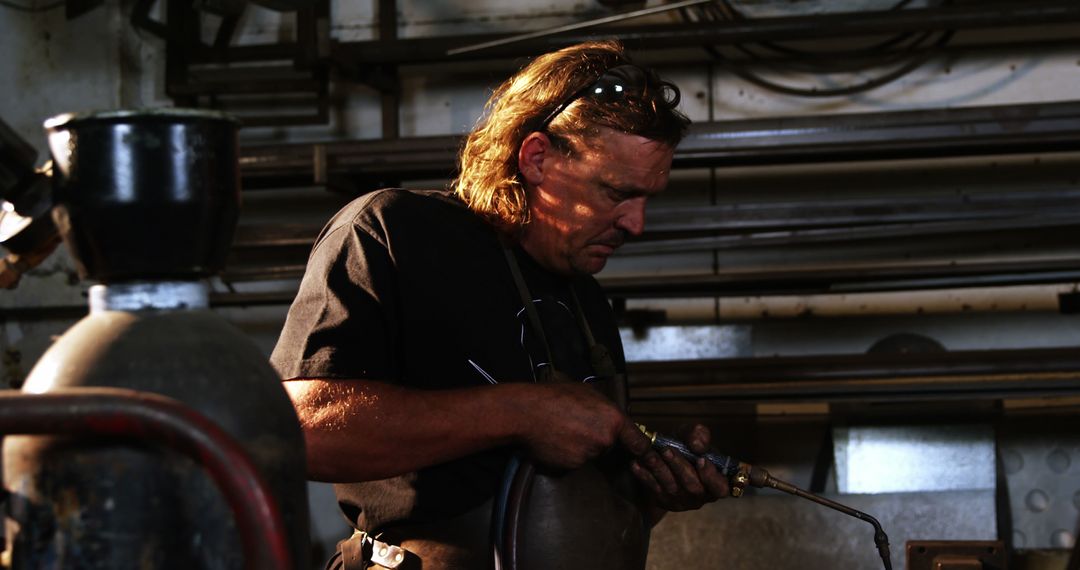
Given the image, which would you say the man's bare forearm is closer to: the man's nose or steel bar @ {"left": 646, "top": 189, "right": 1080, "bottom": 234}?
the man's nose

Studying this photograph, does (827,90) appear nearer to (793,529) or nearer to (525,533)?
(793,529)

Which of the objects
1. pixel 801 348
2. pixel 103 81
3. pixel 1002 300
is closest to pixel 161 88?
pixel 103 81

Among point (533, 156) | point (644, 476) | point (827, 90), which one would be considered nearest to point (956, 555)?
point (644, 476)

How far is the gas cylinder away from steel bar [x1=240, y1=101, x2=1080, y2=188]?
195 centimetres

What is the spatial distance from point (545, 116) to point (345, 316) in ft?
1.49

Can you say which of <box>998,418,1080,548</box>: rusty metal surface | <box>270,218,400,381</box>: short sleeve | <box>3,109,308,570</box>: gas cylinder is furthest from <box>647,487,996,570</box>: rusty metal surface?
<box>3,109,308,570</box>: gas cylinder

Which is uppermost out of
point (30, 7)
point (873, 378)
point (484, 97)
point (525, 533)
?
point (30, 7)

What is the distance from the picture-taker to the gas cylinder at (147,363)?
661 mm

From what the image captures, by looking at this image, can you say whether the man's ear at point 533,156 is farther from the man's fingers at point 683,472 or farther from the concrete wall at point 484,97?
the concrete wall at point 484,97

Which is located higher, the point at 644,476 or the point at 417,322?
the point at 417,322

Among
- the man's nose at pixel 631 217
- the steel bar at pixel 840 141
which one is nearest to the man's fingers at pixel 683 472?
the man's nose at pixel 631 217

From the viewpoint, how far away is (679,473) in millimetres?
1483

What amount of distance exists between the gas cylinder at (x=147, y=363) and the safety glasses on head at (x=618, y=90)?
897mm

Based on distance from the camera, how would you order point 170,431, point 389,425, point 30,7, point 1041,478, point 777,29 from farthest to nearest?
point 30,7 → point 1041,478 → point 777,29 → point 389,425 → point 170,431
